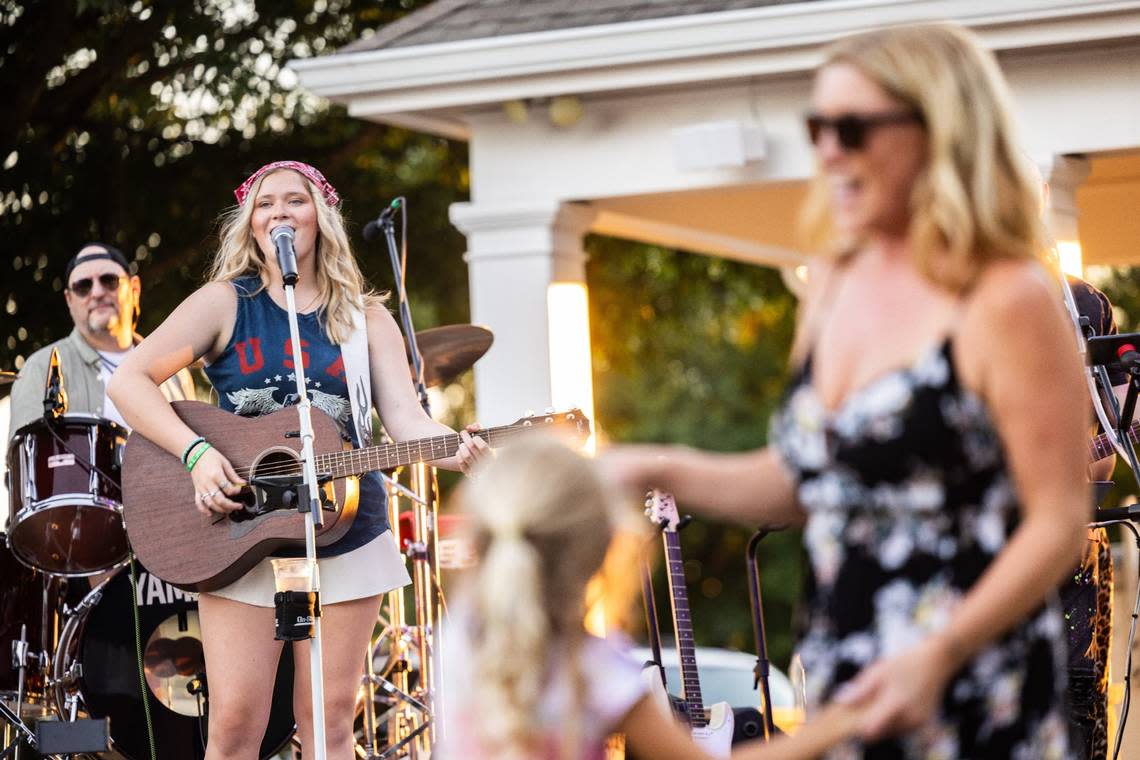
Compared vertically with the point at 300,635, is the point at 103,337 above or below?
above

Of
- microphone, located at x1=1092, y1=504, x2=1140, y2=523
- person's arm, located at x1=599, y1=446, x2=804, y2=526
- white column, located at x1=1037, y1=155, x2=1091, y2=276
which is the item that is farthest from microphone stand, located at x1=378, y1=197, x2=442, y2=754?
person's arm, located at x1=599, y1=446, x2=804, y2=526

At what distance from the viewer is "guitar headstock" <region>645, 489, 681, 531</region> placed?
17.0ft

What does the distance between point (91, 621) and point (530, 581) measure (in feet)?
14.4

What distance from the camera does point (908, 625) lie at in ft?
6.29

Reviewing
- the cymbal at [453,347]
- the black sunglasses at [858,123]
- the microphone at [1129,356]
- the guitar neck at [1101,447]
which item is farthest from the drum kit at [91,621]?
the black sunglasses at [858,123]

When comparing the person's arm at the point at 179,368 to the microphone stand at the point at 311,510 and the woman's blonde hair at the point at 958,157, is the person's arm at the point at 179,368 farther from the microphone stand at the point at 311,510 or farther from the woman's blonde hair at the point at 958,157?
the woman's blonde hair at the point at 958,157

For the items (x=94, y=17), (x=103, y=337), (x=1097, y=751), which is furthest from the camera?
(x=94, y=17)

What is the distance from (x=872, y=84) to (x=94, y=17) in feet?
27.3

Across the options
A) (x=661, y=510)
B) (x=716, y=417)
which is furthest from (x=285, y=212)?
(x=716, y=417)

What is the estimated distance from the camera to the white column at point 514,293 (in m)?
7.20

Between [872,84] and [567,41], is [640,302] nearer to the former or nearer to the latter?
[567,41]

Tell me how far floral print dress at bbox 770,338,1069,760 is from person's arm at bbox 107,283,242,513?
8.48 feet

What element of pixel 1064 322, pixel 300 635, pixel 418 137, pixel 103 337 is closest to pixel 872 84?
pixel 1064 322

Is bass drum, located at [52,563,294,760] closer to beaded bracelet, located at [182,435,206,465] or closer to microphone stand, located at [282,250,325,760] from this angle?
beaded bracelet, located at [182,435,206,465]
